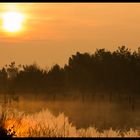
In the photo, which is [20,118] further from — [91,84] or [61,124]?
[91,84]

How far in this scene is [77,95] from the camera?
17344 mm

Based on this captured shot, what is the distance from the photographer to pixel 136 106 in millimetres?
17094

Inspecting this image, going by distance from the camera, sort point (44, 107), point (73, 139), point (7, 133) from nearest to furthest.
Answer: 1. point (73, 139)
2. point (7, 133)
3. point (44, 107)

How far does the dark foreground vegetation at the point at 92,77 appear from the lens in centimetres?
1609

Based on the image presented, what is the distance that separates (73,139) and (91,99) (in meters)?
9.35

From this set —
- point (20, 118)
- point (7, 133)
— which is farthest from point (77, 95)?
point (7, 133)

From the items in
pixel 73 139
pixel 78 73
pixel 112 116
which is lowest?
pixel 73 139

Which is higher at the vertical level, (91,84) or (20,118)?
(91,84)

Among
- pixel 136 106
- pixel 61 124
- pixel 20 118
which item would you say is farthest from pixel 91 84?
pixel 20 118

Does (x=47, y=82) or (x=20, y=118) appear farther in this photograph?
(x=47, y=82)

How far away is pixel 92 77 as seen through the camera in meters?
18.7

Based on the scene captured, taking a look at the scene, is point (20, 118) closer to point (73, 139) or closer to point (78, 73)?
point (73, 139)

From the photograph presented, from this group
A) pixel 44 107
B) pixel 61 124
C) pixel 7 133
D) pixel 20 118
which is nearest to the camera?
pixel 7 133

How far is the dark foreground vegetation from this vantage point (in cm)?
1609
